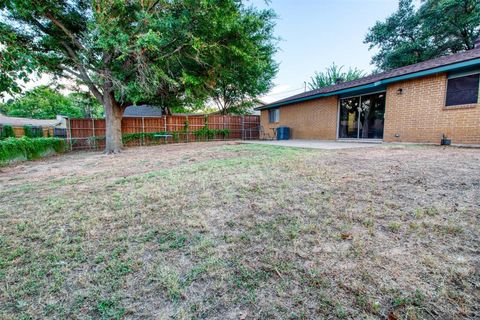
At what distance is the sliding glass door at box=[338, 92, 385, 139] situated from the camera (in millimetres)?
8969

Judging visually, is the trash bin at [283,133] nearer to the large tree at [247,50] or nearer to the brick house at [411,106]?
the brick house at [411,106]

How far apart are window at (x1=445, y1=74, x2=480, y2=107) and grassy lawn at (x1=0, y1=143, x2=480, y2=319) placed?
15.9 feet

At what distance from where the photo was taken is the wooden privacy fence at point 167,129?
12.9 metres

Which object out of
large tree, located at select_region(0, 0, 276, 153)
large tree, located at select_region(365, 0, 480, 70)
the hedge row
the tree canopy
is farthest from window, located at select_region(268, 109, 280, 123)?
the hedge row

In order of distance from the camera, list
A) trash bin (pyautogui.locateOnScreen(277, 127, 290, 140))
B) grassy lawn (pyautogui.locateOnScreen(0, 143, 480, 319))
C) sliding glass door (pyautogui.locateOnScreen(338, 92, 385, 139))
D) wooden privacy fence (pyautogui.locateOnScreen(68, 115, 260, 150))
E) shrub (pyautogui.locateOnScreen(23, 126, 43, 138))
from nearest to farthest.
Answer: grassy lawn (pyautogui.locateOnScreen(0, 143, 480, 319)) < sliding glass door (pyautogui.locateOnScreen(338, 92, 385, 139)) < wooden privacy fence (pyautogui.locateOnScreen(68, 115, 260, 150)) < trash bin (pyautogui.locateOnScreen(277, 127, 290, 140)) < shrub (pyautogui.locateOnScreen(23, 126, 43, 138))

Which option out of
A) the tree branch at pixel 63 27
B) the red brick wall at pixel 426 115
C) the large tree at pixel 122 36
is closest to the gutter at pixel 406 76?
the red brick wall at pixel 426 115

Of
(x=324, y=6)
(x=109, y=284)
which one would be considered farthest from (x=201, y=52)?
(x=109, y=284)

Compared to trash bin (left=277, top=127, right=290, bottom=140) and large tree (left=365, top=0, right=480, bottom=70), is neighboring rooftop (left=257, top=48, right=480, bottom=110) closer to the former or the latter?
trash bin (left=277, top=127, right=290, bottom=140)

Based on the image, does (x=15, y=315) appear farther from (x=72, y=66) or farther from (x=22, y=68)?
(x=72, y=66)

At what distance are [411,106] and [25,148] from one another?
13708 millimetres

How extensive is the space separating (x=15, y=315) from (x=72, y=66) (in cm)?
1110

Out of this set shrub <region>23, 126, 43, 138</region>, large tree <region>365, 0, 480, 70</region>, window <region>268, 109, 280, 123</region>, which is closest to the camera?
large tree <region>365, 0, 480, 70</region>

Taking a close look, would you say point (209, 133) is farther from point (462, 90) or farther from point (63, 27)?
point (462, 90)

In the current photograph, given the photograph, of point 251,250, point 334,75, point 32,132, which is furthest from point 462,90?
point 32,132
